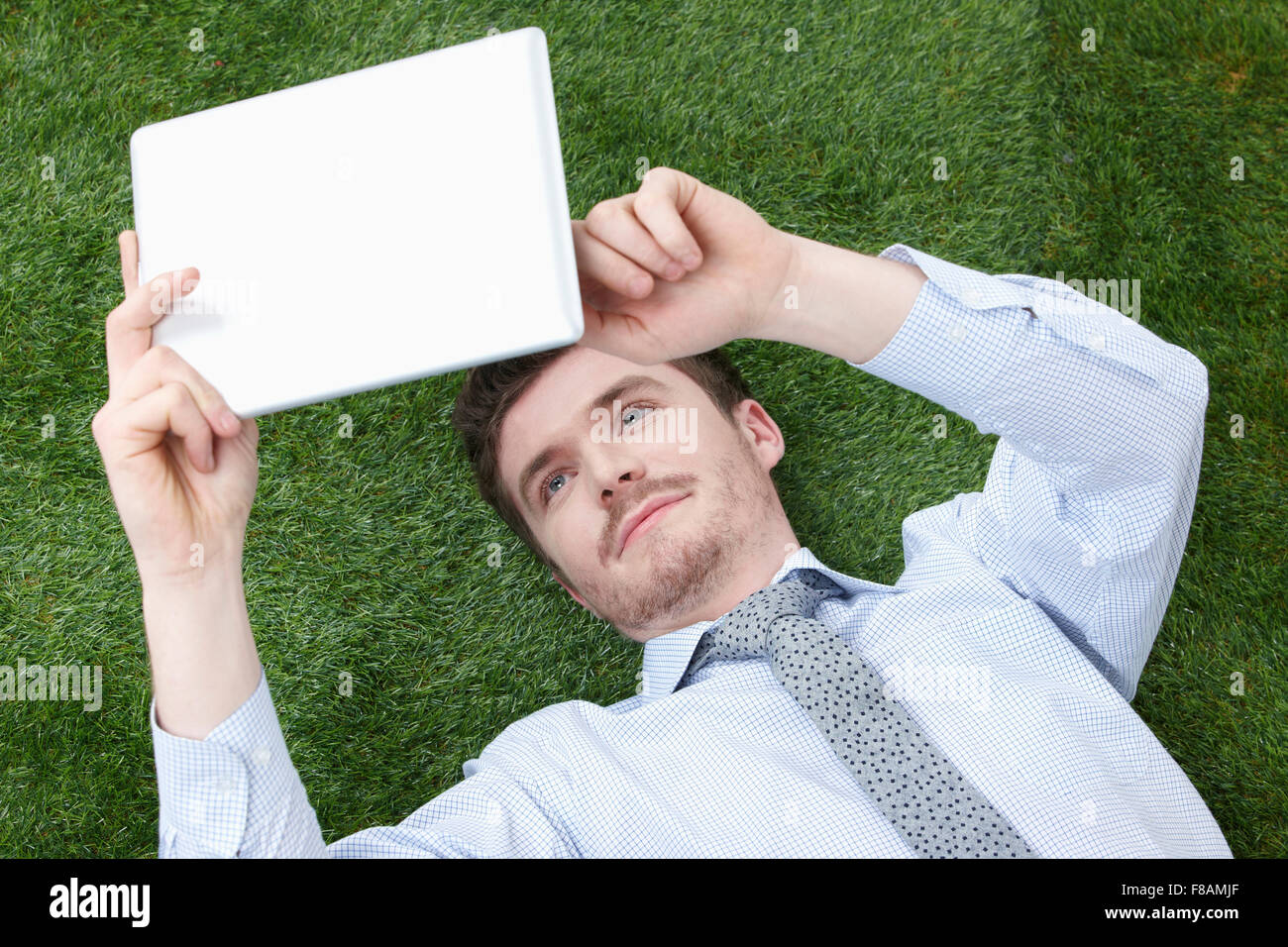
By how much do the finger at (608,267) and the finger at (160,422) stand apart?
0.61m

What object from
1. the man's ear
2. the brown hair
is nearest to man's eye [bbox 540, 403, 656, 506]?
the brown hair

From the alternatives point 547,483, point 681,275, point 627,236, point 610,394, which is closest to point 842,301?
point 681,275

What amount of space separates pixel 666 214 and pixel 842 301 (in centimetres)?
39

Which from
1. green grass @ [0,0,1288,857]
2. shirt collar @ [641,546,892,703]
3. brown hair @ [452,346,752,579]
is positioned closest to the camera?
shirt collar @ [641,546,892,703]

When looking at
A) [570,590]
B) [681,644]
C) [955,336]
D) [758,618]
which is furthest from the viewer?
[570,590]

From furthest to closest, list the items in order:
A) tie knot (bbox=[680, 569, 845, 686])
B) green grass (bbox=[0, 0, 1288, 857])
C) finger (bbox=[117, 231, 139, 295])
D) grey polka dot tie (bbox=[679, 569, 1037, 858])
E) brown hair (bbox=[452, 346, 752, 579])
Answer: green grass (bbox=[0, 0, 1288, 857]) < brown hair (bbox=[452, 346, 752, 579]) < tie knot (bbox=[680, 569, 845, 686]) < grey polka dot tie (bbox=[679, 569, 1037, 858]) < finger (bbox=[117, 231, 139, 295])

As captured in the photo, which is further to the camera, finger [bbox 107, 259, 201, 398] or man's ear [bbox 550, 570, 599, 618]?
man's ear [bbox 550, 570, 599, 618]

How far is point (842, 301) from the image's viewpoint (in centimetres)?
175

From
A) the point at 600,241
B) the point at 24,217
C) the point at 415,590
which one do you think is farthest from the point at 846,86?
the point at 24,217

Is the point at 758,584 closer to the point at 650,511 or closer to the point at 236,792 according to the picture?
the point at 650,511

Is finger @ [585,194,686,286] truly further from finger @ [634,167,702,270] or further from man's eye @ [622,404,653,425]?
man's eye @ [622,404,653,425]

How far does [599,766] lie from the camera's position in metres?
2.03

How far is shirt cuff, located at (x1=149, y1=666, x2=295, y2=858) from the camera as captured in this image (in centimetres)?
160
